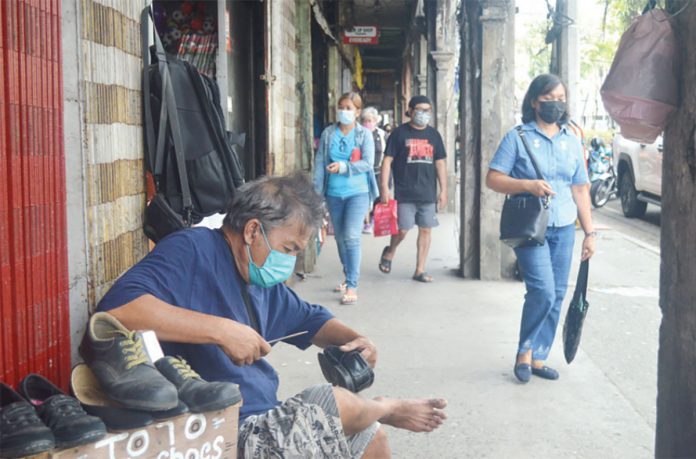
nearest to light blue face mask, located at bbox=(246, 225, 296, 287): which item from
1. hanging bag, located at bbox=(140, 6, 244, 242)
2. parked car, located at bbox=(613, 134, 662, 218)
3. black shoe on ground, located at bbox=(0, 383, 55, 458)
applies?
black shoe on ground, located at bbox=(0, 383, 55, 458)

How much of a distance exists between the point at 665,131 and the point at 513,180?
83.5 inches

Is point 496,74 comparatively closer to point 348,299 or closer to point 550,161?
point 348,299

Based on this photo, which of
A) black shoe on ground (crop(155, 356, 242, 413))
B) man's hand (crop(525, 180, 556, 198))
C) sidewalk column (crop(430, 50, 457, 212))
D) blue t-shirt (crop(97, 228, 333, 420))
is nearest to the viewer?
black shoe on ground (crop(155, 356, 242, 413))

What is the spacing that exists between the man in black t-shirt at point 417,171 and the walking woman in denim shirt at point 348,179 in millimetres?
842

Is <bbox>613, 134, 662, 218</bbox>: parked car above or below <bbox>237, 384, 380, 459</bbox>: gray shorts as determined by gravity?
above

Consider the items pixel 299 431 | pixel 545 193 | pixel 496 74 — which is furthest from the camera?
pixel 496 74

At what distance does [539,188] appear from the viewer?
4.84m

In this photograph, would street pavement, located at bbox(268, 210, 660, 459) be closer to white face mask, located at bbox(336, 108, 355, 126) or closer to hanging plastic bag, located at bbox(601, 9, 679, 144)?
white face mask, located at bbox(336, 108, 355, 126)

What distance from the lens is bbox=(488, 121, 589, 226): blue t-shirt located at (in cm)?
498

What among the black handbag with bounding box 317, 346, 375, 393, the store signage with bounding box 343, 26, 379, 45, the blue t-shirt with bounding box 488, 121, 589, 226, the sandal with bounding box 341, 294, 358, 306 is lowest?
the sandal with bounding box 341, 294, 358, 306

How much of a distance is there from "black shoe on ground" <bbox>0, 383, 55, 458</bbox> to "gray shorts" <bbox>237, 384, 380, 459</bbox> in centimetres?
72

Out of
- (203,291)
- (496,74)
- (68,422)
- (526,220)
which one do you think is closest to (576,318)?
(526,220)

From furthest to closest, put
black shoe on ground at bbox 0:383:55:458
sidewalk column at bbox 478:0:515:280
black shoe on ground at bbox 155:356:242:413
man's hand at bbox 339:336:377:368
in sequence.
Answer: sidewalk column at bbox 478:0:515:280 < man's hand at bbox 339:336:377:368 < black shoe on ground at bbox 155:356:242:413 < black shoe on ground at bbox 0:383:55:458

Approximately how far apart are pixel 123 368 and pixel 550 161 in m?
3.53
